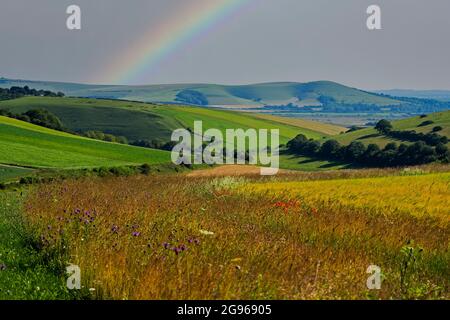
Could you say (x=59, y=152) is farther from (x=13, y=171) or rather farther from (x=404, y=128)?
(x=404, y=128)

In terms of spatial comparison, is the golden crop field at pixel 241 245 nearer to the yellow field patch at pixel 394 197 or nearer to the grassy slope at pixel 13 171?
the yellow field patch at pixel 394 197

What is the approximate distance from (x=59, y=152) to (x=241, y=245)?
62.3 metres

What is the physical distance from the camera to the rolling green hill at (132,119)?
15725cm

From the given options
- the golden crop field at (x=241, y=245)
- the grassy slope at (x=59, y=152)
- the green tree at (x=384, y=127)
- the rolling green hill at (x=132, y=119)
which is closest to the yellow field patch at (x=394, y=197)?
the golden crop field at (x=241, y=245)

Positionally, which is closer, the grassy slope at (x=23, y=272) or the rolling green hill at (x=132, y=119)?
the grassy slope at (x=23, y=272)

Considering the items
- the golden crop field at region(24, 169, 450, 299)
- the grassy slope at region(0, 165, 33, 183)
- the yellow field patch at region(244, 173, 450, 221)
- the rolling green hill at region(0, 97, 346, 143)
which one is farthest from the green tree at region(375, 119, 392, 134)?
the golden crop field at region(24, 169, 450, 299)

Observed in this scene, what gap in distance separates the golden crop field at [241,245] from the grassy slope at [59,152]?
143ft

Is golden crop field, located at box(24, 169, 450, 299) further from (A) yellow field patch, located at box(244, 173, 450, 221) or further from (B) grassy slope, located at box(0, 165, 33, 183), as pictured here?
(B) grassy slope, located at box(0, 165, 33, 183)

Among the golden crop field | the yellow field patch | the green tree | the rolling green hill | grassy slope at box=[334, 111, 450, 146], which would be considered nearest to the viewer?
the golden crop field

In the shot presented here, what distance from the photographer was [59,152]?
6719 centimetres

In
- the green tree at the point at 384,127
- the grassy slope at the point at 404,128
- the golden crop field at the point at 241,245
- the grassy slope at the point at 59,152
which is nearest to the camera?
the golden crop field at the point at 241,245

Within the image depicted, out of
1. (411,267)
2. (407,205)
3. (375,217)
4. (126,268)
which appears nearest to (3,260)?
(126,268)

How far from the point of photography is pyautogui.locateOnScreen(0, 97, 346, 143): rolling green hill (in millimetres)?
157250

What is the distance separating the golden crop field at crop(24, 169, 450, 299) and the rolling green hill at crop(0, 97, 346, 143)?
13130 cm
